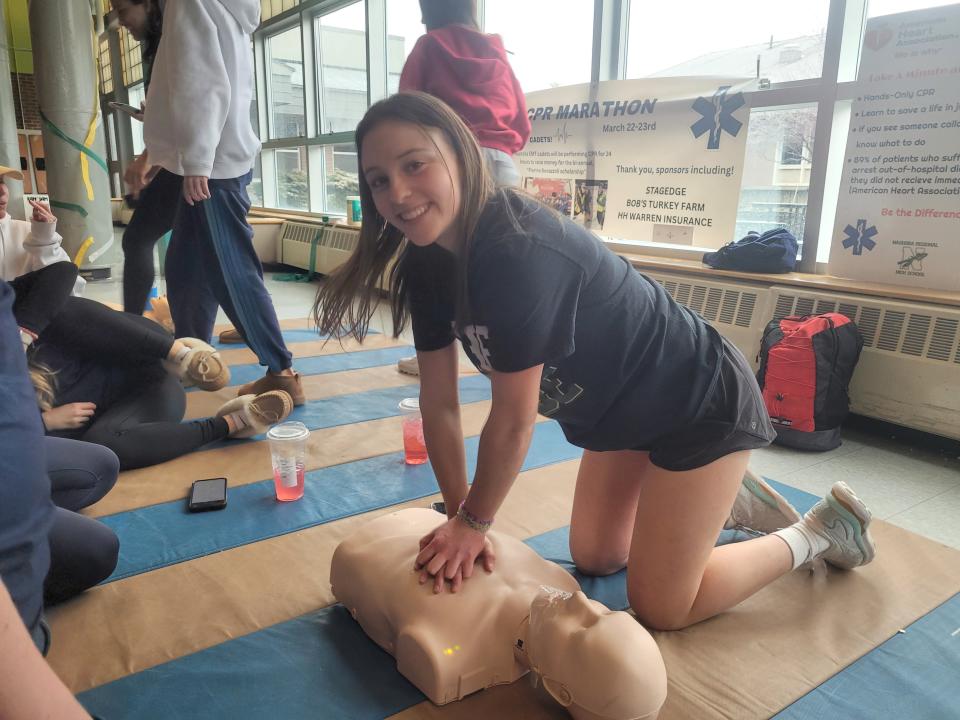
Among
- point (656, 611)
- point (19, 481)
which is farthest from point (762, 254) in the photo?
point (19, 481)

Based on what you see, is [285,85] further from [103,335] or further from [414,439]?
[414,439]

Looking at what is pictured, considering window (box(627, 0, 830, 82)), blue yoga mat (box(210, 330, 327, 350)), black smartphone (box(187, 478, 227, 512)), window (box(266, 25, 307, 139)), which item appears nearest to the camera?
black smartphone (box(187, 478, 227, 512))

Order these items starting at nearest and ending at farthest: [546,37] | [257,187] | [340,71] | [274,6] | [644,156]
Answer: [644,156] → [546,37] → [340,71] → [274,6] → [257,187]

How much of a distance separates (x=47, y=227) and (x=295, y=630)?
172 centimetres

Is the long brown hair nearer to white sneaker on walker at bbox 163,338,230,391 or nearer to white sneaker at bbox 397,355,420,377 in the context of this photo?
white sneaker on walker at bbox 163,338,230,391

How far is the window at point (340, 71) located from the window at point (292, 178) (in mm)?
486

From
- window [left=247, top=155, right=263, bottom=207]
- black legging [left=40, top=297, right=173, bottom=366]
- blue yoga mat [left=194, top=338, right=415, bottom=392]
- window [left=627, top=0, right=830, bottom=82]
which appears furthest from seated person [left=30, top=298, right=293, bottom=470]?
window [left=247, top=155, right=263, bottom=207]

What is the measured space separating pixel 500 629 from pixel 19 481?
2.36 feet

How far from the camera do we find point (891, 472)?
2.12 meters

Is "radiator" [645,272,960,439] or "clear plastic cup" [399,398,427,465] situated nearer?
"clear plastic cup" [399,398,427,465]

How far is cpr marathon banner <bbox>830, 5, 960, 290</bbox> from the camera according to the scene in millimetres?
2244

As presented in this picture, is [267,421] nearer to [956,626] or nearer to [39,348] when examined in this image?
[39,348]

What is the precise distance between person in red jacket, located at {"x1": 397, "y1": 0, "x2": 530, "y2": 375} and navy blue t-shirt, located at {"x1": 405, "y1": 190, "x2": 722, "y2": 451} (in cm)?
101

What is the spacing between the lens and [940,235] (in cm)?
229
